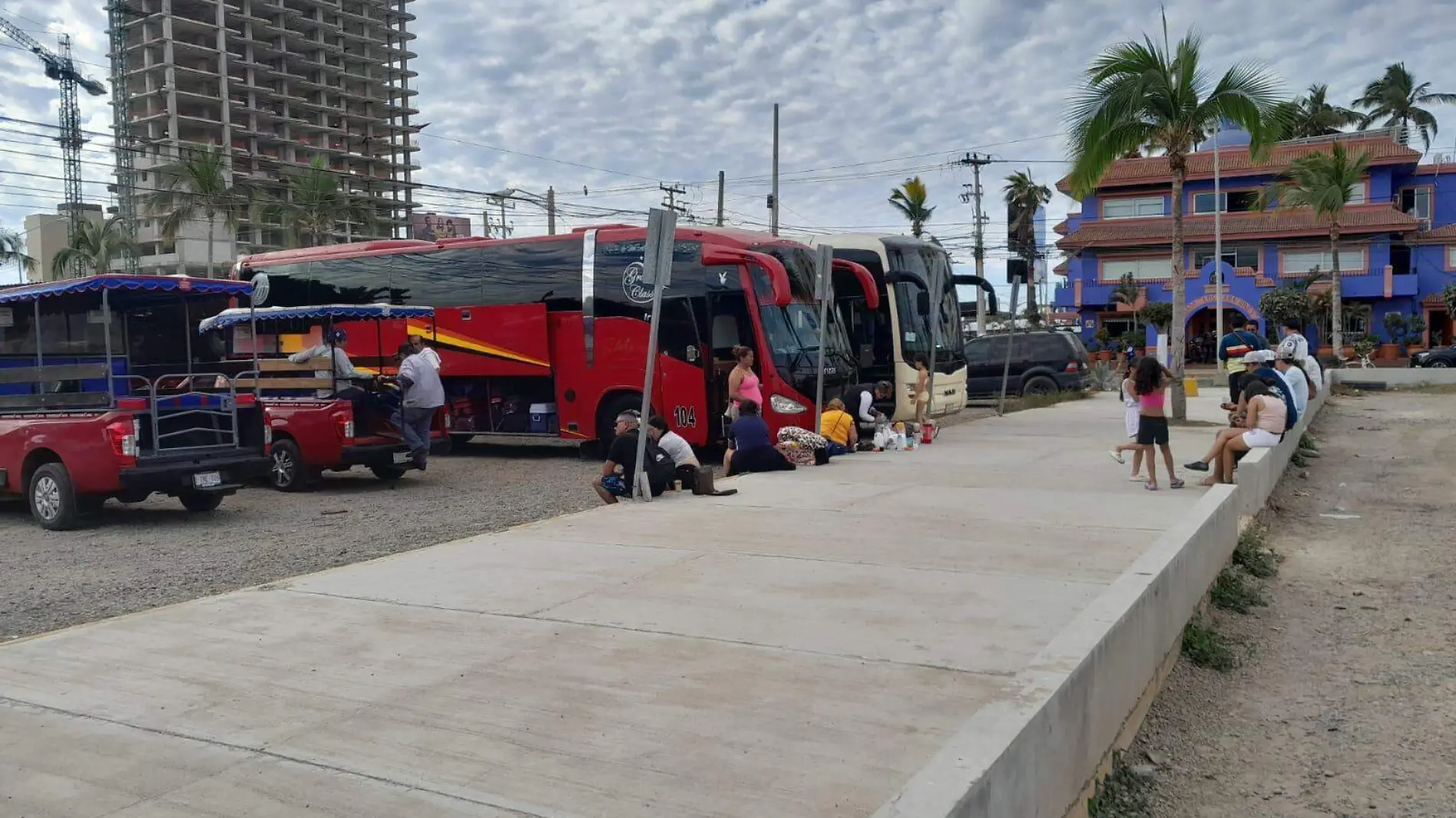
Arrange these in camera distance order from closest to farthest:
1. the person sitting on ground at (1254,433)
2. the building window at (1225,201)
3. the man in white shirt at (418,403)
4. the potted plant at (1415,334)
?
the person sitting on ground at (1254,433)
the man in white shirt at (418,403)
the potted plant at (1415,334)
the building window at (1225,201)

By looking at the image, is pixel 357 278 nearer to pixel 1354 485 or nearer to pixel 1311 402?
pixel 1354 485

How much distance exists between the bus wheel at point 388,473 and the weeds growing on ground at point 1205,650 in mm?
9935

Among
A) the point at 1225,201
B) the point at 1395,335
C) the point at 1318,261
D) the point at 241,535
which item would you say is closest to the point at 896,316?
the point at 241,535

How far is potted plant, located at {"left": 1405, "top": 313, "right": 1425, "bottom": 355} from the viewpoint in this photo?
45.9 metres

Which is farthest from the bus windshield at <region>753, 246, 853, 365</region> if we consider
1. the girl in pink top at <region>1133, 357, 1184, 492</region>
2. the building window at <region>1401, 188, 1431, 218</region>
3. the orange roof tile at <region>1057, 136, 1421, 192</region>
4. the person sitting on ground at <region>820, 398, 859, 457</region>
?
the building window at <region>1401, 188, 1431, 218</region>

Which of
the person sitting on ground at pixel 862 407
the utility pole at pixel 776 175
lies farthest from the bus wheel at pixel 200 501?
the utility pole at pixel 776 175

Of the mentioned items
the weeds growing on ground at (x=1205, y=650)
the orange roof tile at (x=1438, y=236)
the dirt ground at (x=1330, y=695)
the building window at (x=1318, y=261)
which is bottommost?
the dirt ground at (x=1330, y=695)

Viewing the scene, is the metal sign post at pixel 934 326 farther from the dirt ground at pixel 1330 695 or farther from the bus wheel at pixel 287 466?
the bus wheel at pixel 287 466

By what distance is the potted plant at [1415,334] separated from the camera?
45.9 m

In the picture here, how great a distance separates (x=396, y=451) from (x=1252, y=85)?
1360 centimetres

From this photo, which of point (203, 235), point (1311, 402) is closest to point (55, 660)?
point (1311, 402)

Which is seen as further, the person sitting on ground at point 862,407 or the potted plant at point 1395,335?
the potted plant at point 1395,335

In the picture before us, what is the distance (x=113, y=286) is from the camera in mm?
11250

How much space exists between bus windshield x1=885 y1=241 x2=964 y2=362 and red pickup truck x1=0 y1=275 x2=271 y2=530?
1085 cm
